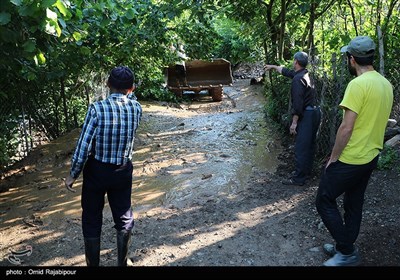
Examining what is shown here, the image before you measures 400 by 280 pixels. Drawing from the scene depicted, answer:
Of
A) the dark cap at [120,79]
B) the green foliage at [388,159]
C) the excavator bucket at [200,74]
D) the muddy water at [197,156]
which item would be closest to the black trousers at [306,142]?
the muddy water at [197,156]

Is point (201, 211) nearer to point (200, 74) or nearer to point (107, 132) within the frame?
point (107, 132)

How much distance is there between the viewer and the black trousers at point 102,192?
3321 mm

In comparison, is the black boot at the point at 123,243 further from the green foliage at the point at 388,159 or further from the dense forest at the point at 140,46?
the green foliage at the point at 388,159

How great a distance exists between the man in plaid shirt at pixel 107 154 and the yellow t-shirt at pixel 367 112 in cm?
177

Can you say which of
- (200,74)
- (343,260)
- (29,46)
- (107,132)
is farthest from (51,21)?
(200,74)

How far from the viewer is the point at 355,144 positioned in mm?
3225

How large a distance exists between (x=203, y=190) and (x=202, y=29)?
4.91m

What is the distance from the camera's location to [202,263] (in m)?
3.84

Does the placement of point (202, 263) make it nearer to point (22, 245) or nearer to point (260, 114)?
point (22, 245)

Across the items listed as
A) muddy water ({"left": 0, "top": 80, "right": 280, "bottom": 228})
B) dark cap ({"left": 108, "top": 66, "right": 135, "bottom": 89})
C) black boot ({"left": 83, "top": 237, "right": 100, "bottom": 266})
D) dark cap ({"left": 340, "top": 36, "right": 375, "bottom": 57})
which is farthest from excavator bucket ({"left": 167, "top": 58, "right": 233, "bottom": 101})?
dark cap ({"left": 340, "top": 36, "right": 375, "bottom": 57})

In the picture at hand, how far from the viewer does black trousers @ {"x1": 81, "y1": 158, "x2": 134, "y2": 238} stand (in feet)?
10.9

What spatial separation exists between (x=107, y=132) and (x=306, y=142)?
10.6 ft

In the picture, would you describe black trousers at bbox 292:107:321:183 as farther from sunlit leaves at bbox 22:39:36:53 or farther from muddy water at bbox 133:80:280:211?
sunlit leaves at bbox 22:39:36:53

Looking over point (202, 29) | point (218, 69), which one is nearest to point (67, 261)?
point (202, 29)
